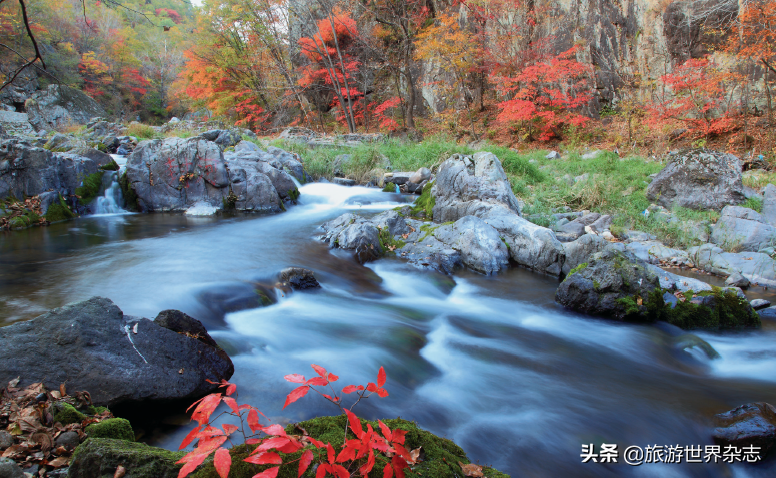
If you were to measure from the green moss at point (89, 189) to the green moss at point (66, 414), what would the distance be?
10.6 meters

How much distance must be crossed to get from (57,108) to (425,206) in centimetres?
2614

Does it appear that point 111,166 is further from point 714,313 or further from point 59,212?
point 714,313

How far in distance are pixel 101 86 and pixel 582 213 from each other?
34389 mm

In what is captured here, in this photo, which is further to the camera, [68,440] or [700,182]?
[700,182]

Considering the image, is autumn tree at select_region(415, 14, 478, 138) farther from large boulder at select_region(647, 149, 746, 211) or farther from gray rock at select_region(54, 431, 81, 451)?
gray rock at select_region(54, 431, 81, 451)

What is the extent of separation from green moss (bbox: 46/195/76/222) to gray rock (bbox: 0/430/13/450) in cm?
1000

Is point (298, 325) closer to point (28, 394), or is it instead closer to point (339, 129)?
point (28, 394)

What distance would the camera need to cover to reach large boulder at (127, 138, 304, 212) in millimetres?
11367

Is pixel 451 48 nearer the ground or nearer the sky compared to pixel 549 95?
nearer the sky

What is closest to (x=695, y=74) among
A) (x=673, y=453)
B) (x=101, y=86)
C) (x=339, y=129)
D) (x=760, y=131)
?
(x=760, y=131)

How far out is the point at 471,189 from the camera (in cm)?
882

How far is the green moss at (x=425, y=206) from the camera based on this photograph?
9430 millimetres

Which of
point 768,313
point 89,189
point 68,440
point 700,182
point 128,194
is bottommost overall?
point 768,313

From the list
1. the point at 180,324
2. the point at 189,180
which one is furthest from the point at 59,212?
the point at 180,324
